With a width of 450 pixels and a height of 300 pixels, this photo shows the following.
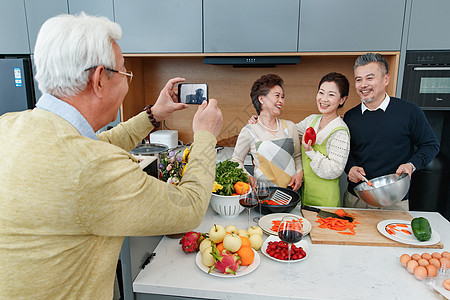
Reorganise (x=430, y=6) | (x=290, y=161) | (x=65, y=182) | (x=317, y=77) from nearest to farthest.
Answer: (x=65, y=182), (x=290, y=161), (x=430, y=6), (x=317, y=77)

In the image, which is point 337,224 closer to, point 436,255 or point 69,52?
point 436,255

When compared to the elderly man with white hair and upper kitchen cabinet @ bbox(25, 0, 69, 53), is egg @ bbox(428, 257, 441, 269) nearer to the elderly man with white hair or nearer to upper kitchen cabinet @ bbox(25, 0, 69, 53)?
the elderly man with white hair

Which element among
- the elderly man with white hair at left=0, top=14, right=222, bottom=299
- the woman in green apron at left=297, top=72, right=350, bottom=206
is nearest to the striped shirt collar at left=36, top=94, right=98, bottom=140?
the elderly man with white hair at left=0, top=14, right=222, bottom=299

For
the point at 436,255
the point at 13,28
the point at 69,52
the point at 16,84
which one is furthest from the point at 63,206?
the point at 13,28

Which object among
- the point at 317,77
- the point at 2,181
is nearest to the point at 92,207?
the point at 2,181

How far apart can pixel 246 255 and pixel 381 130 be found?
3.71 ft

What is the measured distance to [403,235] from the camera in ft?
4.25

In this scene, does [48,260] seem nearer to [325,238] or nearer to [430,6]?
[325,238]

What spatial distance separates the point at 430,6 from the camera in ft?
7.22

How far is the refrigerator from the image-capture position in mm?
2578

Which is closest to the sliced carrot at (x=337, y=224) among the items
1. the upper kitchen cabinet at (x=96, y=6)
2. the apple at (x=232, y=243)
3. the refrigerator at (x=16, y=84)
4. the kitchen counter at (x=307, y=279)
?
the kitchen counter at (x=307, y=279)

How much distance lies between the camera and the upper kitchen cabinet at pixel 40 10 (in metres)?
2.56

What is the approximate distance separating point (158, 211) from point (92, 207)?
14 centimetres

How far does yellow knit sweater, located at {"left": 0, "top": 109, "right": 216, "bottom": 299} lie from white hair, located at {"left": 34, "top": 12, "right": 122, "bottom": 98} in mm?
88
